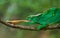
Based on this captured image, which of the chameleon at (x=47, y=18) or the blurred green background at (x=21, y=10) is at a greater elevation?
the blurred green background at (x=21, y=10)

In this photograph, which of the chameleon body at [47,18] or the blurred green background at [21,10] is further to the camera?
the blurred green background at [21,10]

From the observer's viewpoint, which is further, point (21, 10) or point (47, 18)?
point (21, 10)

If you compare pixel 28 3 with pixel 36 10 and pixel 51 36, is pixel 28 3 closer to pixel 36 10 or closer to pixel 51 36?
pixel 36 10

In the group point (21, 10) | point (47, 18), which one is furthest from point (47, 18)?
point (21, 10)

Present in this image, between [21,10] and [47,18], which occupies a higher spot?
[21,10]

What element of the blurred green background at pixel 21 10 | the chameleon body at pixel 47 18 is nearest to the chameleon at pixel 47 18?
the chameleon body at pixel 47 18

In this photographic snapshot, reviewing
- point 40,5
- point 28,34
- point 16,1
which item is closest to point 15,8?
point 16,1

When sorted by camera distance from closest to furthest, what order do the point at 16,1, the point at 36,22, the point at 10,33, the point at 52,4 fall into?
the point at 36,22
the point at 52,4
the point at 16,1
the point at 10,33

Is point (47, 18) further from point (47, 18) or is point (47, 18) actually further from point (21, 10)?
point (21, 10)

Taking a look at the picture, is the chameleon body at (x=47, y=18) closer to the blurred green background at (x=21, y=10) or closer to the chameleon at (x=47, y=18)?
the chameleon at (x=47, y=18)
